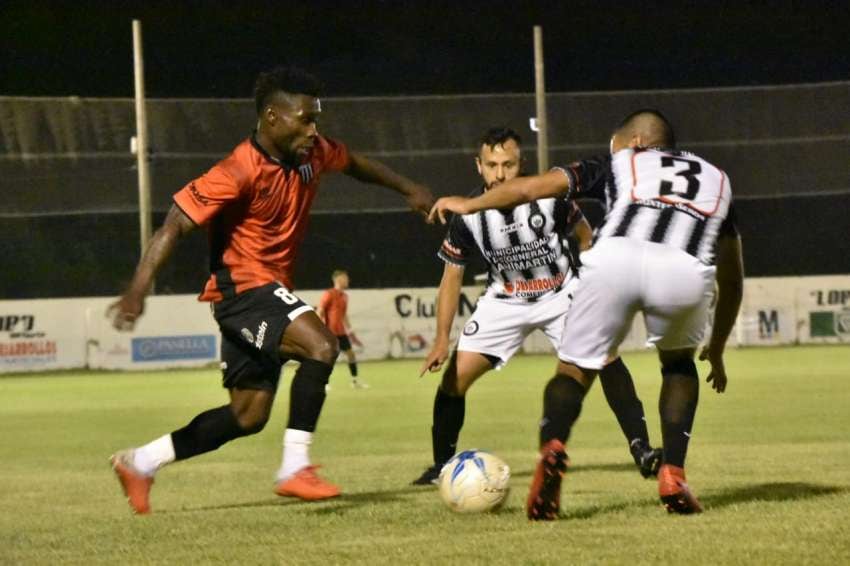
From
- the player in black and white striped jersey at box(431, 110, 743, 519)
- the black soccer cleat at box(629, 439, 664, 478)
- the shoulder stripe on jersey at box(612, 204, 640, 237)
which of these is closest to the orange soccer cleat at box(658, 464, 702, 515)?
the player in black and white striped jersey at box(431, 110, 743, 519)

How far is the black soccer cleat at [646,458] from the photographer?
8.55m

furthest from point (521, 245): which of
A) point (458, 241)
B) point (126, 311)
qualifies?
point (126, 311)

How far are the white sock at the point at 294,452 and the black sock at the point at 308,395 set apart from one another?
3 centimetres

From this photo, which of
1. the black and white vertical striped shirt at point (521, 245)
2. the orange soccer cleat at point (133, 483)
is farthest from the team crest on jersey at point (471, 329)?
the orange soccer cleat at point (133, 483)

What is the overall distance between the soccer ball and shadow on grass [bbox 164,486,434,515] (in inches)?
22.2

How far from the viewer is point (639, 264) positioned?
21.0 feet

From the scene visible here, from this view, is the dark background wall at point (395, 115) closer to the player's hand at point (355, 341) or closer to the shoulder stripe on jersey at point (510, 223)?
the player's hand at point (355, 341)

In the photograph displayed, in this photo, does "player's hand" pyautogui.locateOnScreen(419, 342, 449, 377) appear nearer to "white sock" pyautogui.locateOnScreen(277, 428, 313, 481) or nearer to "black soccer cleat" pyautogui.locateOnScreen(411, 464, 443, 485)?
"black soccer cleat" pyautogui.locateOnScreen(411, 464, 443, 485)

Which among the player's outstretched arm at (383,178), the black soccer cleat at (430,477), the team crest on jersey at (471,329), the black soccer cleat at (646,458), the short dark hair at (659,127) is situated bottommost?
the black soccer cleat at (430,477)

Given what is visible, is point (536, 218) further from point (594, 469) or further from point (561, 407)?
point (561, 407)

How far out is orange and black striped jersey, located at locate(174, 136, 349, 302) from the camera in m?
7.38

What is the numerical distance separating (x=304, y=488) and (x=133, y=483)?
2.89 feet

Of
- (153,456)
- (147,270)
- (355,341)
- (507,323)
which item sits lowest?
(355,341)

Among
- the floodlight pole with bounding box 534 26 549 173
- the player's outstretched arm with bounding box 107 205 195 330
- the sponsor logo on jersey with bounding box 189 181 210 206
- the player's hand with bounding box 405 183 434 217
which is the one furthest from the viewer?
the floodlight pole with bounding box 534 26 549 173
